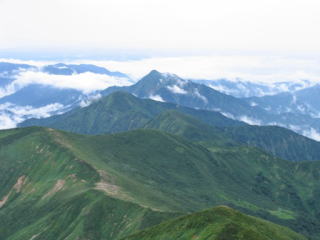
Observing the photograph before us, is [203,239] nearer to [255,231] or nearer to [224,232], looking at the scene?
[224,232]

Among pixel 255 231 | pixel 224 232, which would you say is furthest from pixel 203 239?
pixel 255 231
